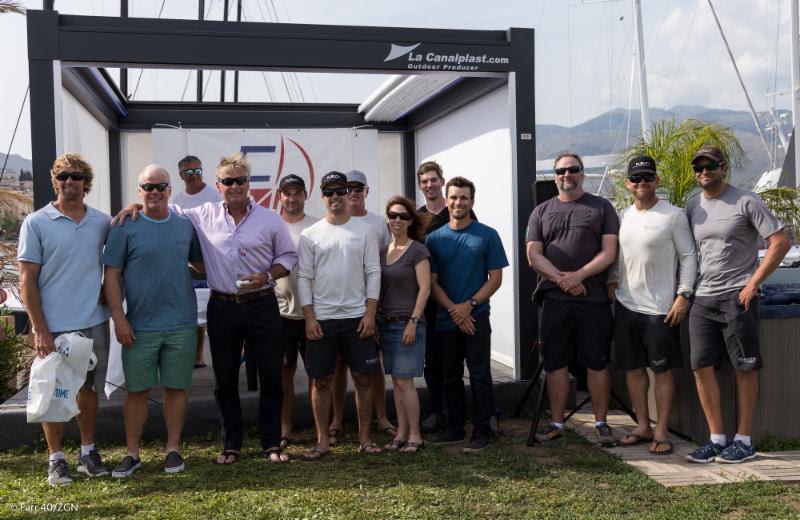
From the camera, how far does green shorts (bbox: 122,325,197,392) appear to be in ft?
13.4

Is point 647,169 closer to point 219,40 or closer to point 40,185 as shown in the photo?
point 219,40

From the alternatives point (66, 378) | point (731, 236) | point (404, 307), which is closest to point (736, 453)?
point (731, 236)

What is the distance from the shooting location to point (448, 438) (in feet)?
15.5

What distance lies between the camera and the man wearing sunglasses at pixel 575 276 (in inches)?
178

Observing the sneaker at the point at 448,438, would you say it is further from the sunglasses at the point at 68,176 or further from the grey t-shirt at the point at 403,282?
the sunglasses at the point at 68,176

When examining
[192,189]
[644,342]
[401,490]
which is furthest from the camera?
[192,189]

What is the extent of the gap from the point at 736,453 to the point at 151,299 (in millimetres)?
3436

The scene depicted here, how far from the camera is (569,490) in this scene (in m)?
3.77

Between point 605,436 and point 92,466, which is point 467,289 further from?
point 92,466

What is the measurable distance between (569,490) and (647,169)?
76.4 inches

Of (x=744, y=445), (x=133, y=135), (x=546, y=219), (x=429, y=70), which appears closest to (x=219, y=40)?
(x=429, y=70)

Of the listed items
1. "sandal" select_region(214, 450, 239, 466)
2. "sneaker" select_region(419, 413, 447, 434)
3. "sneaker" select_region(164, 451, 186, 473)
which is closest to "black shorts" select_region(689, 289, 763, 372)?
"sneaker" select_region(419, 413, 447, 434)

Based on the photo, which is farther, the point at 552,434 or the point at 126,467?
the point at 552,434

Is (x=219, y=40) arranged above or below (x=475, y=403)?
above
